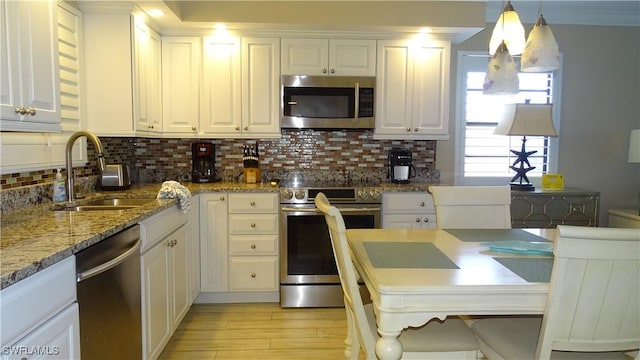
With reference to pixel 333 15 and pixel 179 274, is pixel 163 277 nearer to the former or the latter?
pixel 179 274

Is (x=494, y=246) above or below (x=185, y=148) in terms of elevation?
below

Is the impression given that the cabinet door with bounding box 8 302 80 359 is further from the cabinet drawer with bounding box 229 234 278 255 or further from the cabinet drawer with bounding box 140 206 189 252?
the cabinet drawer with bounding box 229 234 278 255

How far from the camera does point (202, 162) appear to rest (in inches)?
138

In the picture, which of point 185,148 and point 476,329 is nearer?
point 476,329

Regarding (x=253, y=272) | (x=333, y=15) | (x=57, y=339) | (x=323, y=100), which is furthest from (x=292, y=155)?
(x=57, y=339)

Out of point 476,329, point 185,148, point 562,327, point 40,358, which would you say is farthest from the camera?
point 185,148

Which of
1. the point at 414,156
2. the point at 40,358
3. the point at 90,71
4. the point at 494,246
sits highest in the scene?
the point at 90,71

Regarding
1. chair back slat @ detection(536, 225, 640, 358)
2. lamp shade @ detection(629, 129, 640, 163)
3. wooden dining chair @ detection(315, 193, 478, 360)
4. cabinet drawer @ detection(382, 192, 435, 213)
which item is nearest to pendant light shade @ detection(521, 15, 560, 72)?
chair back slat @ detection(536, 225, 640, 358)

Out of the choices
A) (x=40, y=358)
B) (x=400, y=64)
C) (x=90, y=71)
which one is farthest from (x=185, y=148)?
(x=40, y=358)

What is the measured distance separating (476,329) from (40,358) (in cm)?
153

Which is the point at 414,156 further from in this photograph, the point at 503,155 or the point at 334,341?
the point at 334,341

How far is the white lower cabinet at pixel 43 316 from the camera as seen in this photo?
105cm

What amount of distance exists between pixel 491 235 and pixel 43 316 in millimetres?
1869

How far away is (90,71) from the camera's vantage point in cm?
277
